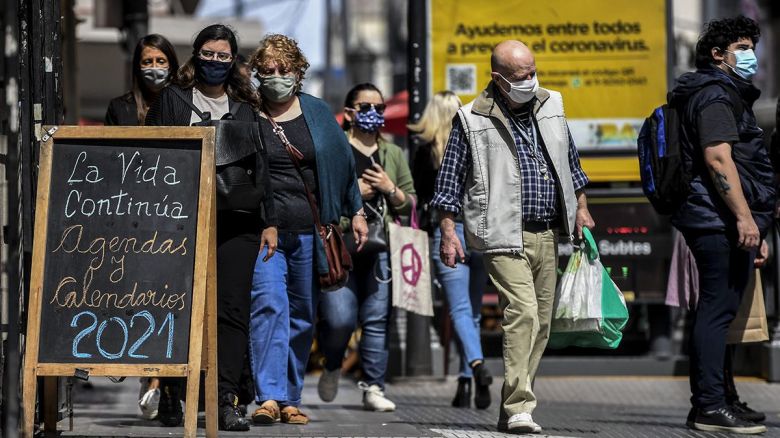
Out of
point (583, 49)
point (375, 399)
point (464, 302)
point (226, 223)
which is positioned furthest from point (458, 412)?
point (583, 49)

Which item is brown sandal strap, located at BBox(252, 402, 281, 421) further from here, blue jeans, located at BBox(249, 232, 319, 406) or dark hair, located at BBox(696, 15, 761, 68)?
dark hair, located at BBox(696, 15, 761, 68)

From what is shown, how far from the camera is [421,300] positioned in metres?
9.20

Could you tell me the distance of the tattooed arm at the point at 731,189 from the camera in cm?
747

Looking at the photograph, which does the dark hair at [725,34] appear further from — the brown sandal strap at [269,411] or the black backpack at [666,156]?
the brown sandal strap at [269,411]

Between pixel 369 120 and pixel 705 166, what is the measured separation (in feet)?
7.51

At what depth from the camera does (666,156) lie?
25.5ft

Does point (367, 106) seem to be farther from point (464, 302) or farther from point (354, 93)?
point (464, 302)

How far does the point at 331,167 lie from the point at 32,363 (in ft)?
6.90

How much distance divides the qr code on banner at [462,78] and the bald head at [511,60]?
13.0 feet

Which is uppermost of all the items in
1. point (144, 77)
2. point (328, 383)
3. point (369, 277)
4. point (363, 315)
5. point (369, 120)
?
point (144, 77)

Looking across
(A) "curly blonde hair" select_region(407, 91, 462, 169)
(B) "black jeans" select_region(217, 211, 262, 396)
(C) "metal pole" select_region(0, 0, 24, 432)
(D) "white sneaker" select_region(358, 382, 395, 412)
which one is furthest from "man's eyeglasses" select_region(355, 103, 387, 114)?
(C) "metal pole" select_region(0, 0, 24, 432)

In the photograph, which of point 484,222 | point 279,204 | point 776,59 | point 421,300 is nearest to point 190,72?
point 279,204

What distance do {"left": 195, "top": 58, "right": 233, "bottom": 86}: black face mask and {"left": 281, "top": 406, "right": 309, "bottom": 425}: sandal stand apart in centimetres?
174

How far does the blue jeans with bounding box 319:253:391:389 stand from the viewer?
8.72 m
